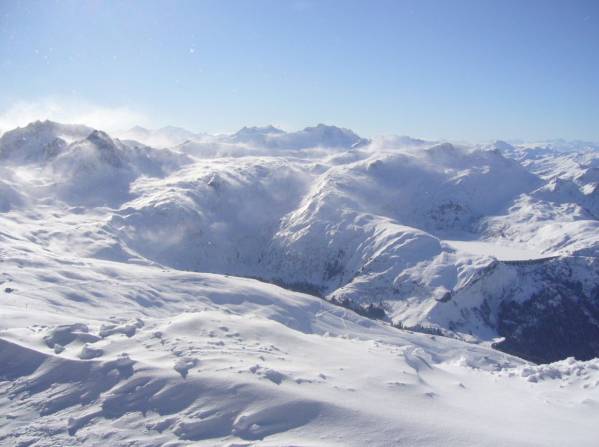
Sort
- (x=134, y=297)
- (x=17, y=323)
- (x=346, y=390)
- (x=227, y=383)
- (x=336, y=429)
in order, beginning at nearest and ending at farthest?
(x=336, y=429) < (x=227, y=383) < (x=346, y=390) < (x=17, y=323) < (x=134, y=297)

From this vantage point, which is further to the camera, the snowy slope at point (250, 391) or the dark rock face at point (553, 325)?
the dark rock face at point (553, 325)

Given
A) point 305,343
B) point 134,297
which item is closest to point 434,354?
point 134,297

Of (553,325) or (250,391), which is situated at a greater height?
(250,391)

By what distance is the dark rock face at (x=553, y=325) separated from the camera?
163625 mm

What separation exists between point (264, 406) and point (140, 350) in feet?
35.4

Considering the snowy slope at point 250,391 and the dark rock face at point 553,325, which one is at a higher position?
the snowy slope at point 250,391

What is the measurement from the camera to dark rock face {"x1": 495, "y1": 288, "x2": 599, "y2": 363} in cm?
16362

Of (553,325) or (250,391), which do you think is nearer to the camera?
(250,391)

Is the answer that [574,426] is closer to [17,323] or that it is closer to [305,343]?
→ [305,343]

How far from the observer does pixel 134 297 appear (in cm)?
8731

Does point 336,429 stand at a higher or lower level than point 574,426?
higher

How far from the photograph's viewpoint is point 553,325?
6801 inches

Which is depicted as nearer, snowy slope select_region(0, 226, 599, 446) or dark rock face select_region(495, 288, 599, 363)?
snowy slope select_region(0, 226, 599, 446)

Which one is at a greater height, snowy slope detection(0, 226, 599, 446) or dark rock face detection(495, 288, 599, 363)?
snowy slope detection(0, 226, 599, 446)
